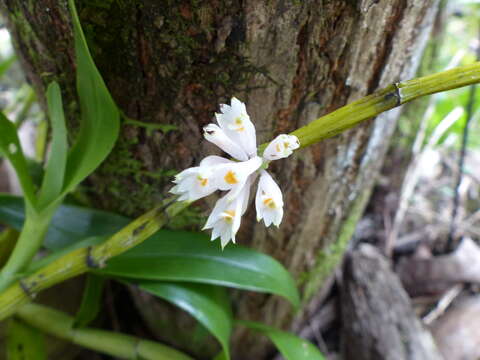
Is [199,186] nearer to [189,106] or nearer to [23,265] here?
[189,106]

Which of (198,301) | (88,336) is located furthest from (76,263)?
(88,336)

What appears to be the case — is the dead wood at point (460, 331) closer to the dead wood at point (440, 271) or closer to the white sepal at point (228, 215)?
the dead wood at point (440, 271)

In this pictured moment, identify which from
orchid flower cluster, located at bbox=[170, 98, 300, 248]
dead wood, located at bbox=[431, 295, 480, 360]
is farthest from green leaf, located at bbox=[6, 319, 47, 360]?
dead wood, located at bbox=[431, 295, 480, 360]

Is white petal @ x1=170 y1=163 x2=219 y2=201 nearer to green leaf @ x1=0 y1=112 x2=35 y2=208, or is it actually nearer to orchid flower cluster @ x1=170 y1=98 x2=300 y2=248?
orchid flower cluster @ x1=170 y1=98 x2=300 y2=248

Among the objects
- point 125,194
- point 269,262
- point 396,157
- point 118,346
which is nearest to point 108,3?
point 125,194

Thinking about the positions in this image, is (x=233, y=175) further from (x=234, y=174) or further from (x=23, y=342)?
(x=23, y=342)
